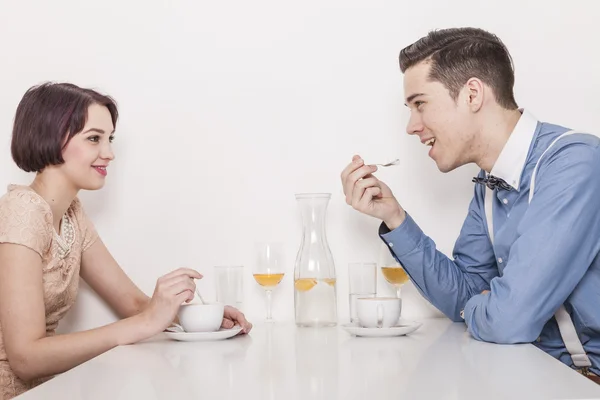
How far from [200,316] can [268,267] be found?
12.4 inches

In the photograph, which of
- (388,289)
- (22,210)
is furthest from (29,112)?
(388,289)

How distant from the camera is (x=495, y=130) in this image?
63.1 inches

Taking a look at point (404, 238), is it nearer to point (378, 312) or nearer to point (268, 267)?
point (378, 312)

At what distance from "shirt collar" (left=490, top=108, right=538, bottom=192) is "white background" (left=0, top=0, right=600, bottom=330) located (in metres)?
0.42

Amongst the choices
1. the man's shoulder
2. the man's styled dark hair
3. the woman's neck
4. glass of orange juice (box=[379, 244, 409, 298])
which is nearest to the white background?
glass of orange juice (box=[379, 244, 409, 298])

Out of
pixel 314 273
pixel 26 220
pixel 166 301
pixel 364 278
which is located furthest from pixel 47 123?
pixel 364 278

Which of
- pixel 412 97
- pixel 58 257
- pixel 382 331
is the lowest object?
pixel 382 331

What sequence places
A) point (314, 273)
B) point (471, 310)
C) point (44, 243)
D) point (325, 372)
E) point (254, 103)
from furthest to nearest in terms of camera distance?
1. point (254, 103)
2. point (314, 273)
3. point (44, 243)
4. point (471, 310)
5. point (325, 372)

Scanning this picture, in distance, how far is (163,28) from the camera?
199 centimetres

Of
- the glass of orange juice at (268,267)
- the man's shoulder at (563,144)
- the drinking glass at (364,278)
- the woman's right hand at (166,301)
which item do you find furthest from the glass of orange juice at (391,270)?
the woman's right hand at (166,301)

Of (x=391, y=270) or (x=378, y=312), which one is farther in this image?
(x=391, y=270)

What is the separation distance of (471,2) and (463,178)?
0.48 meters

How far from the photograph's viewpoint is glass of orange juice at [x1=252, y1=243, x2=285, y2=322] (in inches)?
70.6

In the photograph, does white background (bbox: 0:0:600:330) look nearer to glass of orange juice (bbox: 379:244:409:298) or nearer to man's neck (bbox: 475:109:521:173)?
glass of orange juice (bbox: 379:244:409:298)
